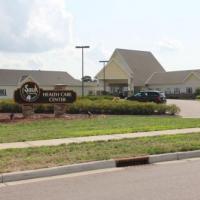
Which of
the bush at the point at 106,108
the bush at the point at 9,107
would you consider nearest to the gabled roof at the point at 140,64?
the bush at the point at 106,108

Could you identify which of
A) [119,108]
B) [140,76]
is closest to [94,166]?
[119,108]

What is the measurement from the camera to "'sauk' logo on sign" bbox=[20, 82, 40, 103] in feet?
79.2

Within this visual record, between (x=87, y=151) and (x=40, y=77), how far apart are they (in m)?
75.4

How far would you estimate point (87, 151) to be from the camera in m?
12.4

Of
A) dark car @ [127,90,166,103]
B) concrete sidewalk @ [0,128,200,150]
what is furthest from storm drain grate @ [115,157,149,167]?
dark car @ [127,90,166,103]

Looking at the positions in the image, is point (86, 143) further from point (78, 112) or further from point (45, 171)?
point (78, 112)

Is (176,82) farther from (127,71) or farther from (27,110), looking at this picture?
(27,110)

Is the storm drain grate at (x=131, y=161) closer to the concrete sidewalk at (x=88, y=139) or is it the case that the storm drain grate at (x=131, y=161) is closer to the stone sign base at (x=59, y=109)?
the concrete sidewalk at (x=88, y=139)

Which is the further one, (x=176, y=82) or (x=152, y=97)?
(x=176, y=82)

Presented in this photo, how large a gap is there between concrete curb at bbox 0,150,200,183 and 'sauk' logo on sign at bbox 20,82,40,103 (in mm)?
12943

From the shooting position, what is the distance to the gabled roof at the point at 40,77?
8281 cm

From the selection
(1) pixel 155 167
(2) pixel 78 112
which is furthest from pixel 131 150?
(2) pixel 78 112

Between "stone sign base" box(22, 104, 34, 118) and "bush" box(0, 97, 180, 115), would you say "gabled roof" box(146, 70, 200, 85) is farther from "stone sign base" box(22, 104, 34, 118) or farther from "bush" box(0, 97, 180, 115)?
"stone sign base" box(22, 104, 34, 118)

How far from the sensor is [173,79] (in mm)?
88688
